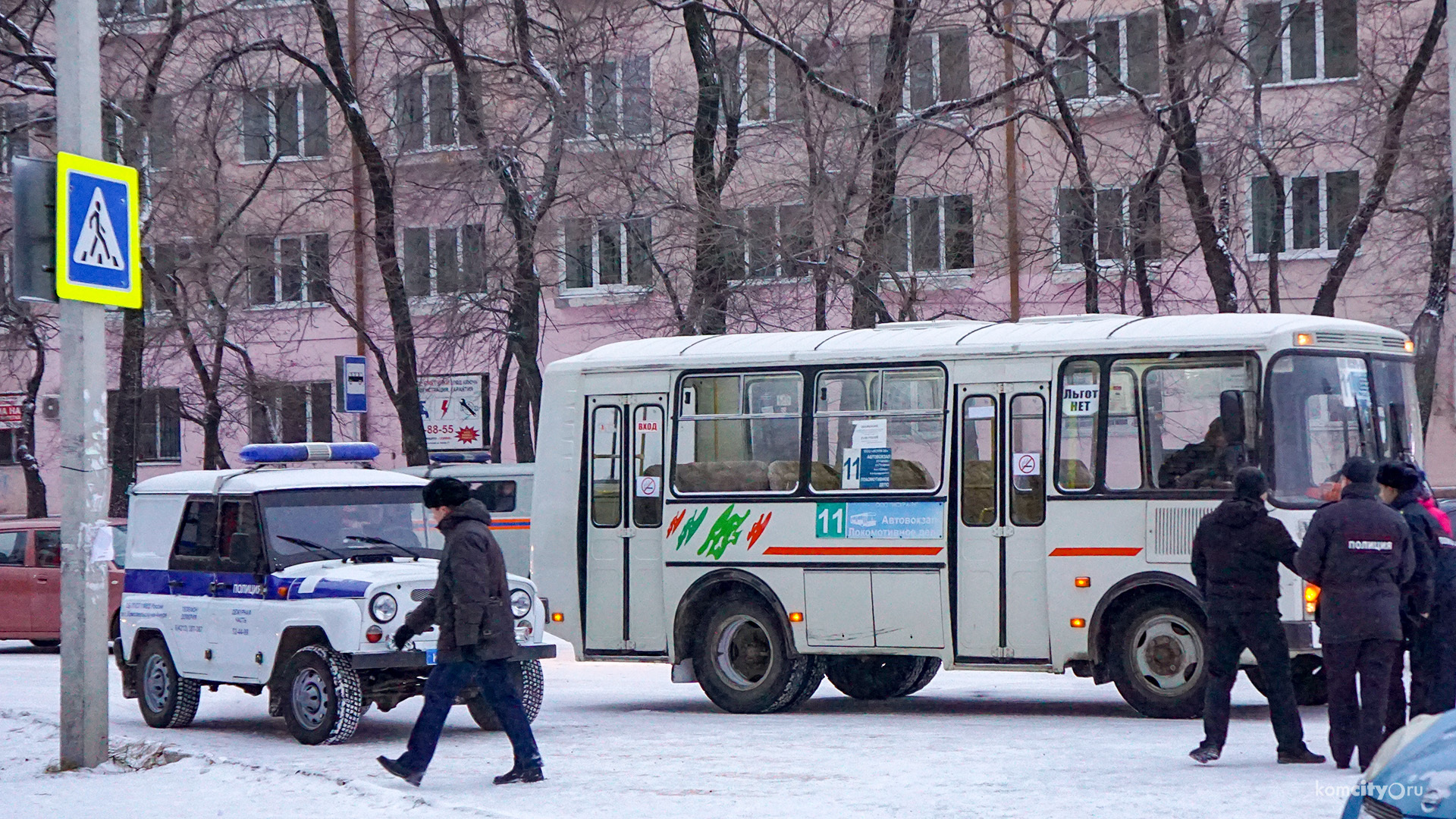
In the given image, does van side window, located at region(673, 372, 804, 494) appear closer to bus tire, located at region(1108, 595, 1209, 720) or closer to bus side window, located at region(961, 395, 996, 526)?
bus side window, located at region(961, 395, 996, 526)

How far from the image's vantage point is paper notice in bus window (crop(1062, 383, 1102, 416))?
13836 mm

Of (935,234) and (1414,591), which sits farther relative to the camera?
(935,234)

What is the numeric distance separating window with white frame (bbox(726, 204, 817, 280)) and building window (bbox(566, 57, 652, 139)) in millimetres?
2552

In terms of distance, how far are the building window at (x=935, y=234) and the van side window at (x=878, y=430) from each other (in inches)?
452

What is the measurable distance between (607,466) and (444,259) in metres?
16.8

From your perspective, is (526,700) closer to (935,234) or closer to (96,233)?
(96,233)

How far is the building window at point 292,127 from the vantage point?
3453 cm

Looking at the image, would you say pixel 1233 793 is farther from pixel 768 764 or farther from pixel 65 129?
pixel 65 129

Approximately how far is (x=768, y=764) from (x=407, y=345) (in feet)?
59.8

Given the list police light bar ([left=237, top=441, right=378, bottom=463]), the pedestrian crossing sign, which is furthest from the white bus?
the pedestrian crossing sign

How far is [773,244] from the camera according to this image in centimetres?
2544

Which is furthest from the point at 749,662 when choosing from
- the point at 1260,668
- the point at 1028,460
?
the point at 1260,668

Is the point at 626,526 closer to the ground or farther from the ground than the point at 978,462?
closer to the ground

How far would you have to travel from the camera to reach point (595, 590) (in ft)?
51.4
